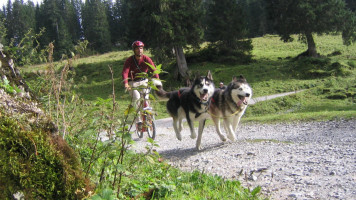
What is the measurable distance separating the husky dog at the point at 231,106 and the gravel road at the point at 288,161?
442 millimetres

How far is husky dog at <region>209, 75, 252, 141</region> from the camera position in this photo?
6.51 metres

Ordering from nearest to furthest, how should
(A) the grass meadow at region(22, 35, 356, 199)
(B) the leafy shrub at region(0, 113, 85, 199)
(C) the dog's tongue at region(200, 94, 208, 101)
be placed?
(B) the leafy shrub at region(0, 113, 85, 199) → (A) the grass meadow at region(22, 35, 356, 199) → (C) the dog's tongue at region(200, 94, 208, 101)

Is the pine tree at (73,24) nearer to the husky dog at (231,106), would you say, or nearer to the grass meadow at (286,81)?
the grass meadow at (286,81)

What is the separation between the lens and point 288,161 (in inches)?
181

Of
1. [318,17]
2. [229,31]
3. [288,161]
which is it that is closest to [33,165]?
[288,161]

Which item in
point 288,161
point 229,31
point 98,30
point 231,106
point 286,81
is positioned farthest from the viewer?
point 98,30

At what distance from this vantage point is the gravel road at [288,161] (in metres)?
3.45

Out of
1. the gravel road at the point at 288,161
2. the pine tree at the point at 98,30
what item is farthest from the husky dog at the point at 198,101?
the pine tree at the point at 98,30

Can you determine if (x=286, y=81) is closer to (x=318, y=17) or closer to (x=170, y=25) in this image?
(x=318, y=17)

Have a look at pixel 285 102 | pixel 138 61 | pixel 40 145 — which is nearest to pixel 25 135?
pixel 40 145

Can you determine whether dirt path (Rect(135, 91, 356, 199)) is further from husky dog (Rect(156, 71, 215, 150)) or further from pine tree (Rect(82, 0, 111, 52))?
pine tree (Rect(82, 0, 111, 52))

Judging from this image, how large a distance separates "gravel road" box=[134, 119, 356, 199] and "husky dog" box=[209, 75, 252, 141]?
1.45ft

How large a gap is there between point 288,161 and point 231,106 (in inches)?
87.6

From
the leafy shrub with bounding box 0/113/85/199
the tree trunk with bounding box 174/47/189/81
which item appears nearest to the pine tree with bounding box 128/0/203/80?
the tree trunk with bounding box 174/47/189/81
